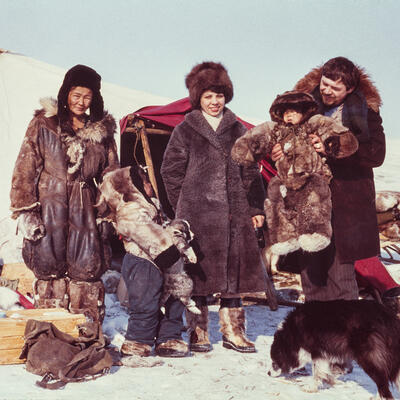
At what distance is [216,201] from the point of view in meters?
3.61

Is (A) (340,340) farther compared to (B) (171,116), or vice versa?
(B) (171,116)

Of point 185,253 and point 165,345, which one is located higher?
point 185,253

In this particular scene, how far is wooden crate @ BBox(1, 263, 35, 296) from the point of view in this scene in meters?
5.21

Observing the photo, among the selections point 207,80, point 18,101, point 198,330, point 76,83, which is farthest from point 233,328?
point 18,101

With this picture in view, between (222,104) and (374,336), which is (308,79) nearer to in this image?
(222,104)

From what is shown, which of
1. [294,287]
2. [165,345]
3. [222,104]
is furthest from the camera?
[294,287]

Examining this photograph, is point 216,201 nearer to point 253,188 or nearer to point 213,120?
point 253,188

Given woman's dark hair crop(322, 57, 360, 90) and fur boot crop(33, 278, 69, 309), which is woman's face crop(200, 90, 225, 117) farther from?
fur boot crop(33, 278, 69, 309)

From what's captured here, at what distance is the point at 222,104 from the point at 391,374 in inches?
83.1

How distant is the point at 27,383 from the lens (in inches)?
112

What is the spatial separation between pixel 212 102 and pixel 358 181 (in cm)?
121

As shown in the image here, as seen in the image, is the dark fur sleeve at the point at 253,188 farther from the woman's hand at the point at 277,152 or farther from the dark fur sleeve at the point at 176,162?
the woman's hand at the point at 277,152

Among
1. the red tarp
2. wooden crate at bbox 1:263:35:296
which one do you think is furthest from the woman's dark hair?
wooden crate at bbox 1:263:35:296

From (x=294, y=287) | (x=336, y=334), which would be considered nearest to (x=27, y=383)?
(x=336, y=334)
